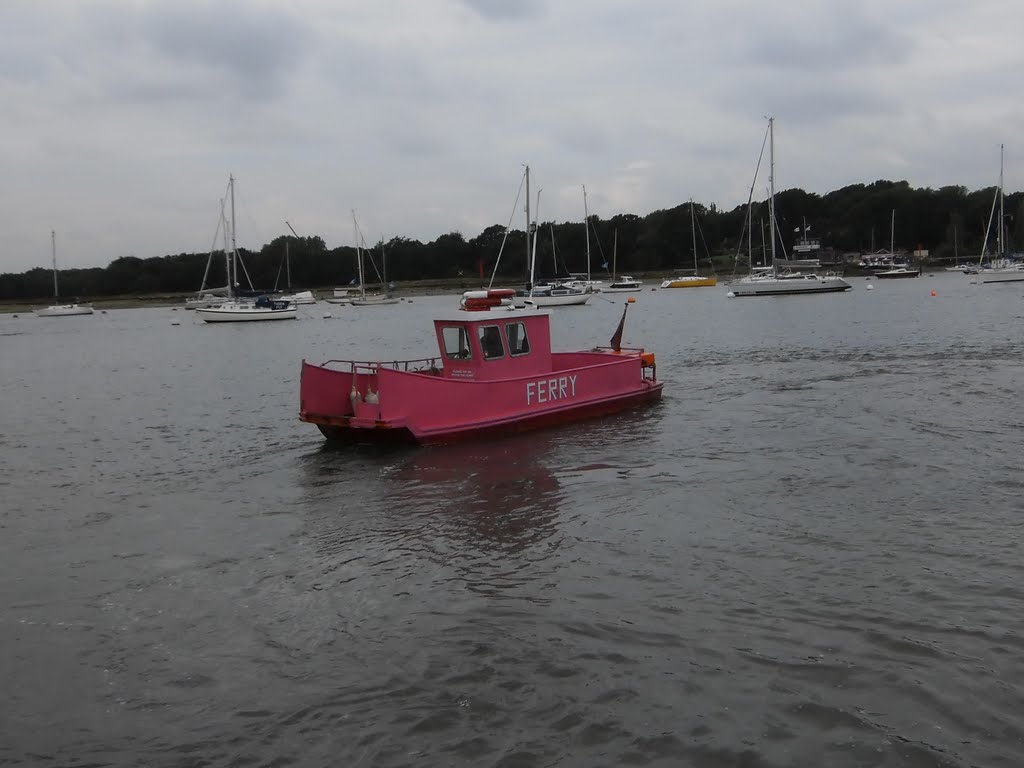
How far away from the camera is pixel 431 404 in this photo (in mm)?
16781

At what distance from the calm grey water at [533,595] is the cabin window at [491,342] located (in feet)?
5.93

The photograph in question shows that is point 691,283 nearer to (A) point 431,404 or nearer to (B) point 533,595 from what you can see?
(A) point 431,404

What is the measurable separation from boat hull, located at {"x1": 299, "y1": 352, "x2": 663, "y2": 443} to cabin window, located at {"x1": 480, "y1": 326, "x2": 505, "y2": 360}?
2.17 ft

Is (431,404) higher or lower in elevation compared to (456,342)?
lower

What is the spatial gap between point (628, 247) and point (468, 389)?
493 ft

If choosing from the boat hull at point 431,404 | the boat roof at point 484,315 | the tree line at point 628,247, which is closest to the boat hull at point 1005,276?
the tree line at point 628,247

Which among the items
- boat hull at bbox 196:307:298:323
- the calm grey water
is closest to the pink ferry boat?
the calm grey water

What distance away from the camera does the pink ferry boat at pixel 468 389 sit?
1661 centimetres

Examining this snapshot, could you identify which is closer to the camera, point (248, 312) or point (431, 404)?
point (431, 404)

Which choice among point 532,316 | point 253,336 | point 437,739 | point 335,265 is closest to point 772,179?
point 253,336

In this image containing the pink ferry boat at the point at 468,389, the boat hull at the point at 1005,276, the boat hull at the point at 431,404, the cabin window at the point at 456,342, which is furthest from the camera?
the boat hull at the point at 1005,276

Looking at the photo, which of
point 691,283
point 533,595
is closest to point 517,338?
point 533,595

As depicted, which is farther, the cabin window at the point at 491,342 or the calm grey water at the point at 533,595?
the cabin window at the point at 491,342

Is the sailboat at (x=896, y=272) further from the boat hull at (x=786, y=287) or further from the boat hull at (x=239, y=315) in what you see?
the boat hull at (x=239, y=315)
